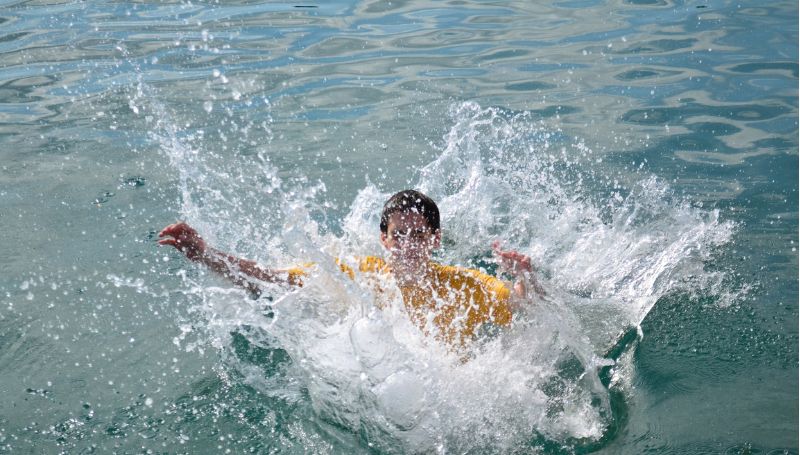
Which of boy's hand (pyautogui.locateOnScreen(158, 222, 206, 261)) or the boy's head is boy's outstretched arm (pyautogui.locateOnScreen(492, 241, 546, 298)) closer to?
Result: the boy's head

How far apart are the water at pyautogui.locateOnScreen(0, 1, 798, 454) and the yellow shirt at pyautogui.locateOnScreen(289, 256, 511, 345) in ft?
0.40

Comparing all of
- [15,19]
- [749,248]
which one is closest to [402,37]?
[15,19]

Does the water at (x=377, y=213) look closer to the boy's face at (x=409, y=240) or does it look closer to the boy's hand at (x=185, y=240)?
the boy's face at (x=409, y=240)

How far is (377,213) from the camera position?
21.2 ft

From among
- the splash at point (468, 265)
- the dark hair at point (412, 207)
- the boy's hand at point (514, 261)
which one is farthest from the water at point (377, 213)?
the dark hair at point (412, 207)

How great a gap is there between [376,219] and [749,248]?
2793mm

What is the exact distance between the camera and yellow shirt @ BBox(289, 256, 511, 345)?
4.79m

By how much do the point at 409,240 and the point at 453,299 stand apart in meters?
0.43

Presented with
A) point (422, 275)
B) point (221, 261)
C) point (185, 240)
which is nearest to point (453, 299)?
point (422, 275)

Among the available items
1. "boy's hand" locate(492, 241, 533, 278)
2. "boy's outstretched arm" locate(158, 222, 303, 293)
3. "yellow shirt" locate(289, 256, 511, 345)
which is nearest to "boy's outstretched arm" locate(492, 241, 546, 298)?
"boy's hand" locate(492, 241, 533, 278)

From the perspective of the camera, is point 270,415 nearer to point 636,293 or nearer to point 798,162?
point 636,293

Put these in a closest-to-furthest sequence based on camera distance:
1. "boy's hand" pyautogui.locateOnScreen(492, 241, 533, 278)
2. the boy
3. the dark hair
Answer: "boy's hand" pyautogui.locateOnScreen(492, 241, 533, 278), the boy, the dark hair

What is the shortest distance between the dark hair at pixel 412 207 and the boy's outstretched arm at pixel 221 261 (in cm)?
68

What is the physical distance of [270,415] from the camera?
437 cm
